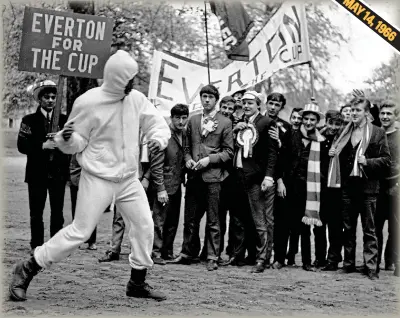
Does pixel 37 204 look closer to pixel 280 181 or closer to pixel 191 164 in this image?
pixel 191 164

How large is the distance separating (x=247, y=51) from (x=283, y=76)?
17196mm

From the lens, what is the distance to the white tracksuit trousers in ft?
21.6

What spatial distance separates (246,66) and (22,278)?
5732 mm

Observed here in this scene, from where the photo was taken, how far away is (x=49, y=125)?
9.21 meters

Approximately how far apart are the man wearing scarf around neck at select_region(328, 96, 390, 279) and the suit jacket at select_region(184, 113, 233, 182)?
51.3 inches

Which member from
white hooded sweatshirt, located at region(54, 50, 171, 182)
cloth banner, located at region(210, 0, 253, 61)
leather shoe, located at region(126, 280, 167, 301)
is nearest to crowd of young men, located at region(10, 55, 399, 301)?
cloth banner, located at region(210, 0, 253, 61)

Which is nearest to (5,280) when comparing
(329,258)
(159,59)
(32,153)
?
(32,153)


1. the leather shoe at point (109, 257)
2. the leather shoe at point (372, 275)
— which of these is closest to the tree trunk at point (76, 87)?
the leather shoe at point (109, 257)

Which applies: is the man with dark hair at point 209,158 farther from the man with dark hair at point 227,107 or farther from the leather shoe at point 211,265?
the man with dark hair at point 227,107

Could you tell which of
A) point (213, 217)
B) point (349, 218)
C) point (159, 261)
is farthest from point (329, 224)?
point (159, 261)

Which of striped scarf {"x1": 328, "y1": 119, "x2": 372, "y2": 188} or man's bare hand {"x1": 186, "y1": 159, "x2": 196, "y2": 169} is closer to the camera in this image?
striped scarf {"x1": 328, "y1": 119, "x2": 372, "y2": 188}

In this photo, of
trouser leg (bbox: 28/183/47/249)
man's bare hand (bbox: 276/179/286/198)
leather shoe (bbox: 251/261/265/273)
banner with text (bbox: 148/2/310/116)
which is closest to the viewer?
leather shoe (bbox: 251/261/265/273)

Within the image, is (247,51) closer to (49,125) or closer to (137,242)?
(49,125)

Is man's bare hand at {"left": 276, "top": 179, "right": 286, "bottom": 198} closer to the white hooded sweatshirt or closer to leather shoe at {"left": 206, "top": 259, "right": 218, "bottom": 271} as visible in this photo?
leather shoe at {"left": 206, "top": 259, "right": 218, "bottom": 271}
